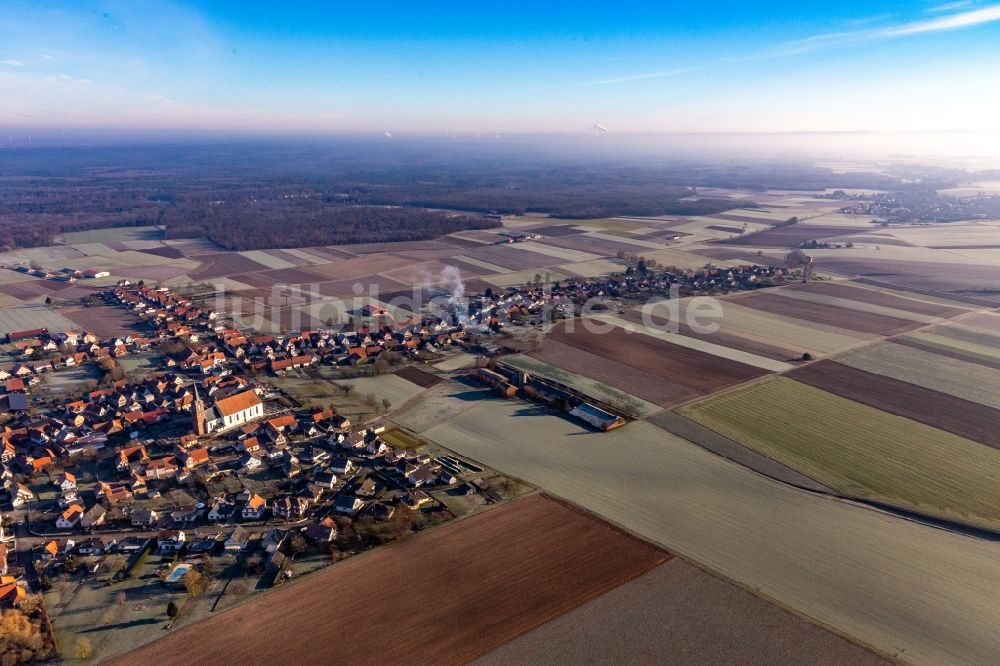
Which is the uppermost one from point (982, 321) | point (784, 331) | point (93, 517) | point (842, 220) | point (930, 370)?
point (842, 220)

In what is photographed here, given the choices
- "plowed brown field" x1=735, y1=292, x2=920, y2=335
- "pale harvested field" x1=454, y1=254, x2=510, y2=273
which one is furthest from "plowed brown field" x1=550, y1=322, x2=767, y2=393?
"pale harvested field" x1=454, y1=254, x2=510, y2=273

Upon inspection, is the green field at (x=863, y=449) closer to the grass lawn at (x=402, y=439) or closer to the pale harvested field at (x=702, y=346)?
the pale harvested field at (x=702, y=346)

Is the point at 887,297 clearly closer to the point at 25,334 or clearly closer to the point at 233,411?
the point at 233,411

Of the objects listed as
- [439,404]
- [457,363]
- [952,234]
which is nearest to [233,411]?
[439,404]

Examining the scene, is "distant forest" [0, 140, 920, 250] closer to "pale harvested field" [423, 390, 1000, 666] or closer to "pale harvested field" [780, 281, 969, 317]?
"pale harvested field" [780, 281, 969, 317]

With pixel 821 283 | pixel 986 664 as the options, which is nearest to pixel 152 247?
pixel 821 283

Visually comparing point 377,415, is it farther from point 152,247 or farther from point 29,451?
point 152,247
